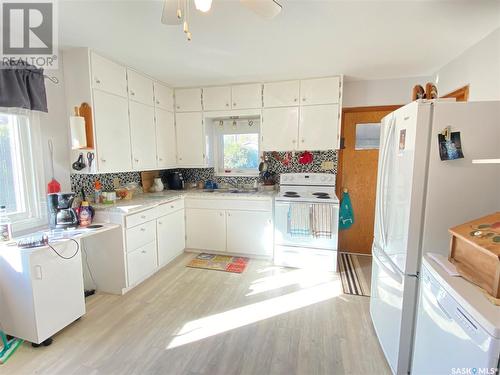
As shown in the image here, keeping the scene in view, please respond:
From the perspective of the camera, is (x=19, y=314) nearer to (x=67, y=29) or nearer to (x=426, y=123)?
(x=67, y=29)

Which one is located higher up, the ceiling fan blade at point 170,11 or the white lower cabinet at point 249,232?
the ceiling fan blade at point 170,11

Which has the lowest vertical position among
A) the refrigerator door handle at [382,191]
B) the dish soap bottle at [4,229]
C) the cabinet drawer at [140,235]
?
the cabinet drawer at [140,235]

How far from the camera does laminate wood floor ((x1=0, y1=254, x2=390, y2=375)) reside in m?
1.64

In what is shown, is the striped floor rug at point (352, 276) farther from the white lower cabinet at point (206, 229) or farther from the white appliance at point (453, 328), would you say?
the white lower cabinet at point (206, 229)

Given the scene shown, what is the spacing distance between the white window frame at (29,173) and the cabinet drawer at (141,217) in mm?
759

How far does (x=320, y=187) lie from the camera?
3365 mm

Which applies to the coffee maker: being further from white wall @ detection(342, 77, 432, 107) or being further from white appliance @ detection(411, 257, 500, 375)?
white wall @ detection(342, 77, 432, 107)

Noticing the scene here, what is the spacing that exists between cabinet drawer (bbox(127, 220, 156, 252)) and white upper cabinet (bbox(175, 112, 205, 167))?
3.87 feet

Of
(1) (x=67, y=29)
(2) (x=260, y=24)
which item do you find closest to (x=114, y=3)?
(1) (x=67, y=29)

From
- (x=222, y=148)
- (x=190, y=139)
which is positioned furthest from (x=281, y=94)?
(x=190, y=139)

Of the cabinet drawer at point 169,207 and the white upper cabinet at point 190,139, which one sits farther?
the white upper cabinet at point 190,139

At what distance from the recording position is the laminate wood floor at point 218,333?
5.39 feet

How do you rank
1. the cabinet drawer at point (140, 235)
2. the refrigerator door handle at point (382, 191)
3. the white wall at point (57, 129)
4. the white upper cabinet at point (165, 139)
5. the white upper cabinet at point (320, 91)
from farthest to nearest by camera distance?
the white upper cabinet at point (165, 139) → the white upper cabinet at point (320, 91) → the cabinet drawer at point (140, 235) → the white wall at point (57, 129) → the refrigerator door handle at point (382, 191)

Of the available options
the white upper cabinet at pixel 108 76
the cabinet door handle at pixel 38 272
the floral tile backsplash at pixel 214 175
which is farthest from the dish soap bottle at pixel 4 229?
the white upper cabinet at pixel 108 76
